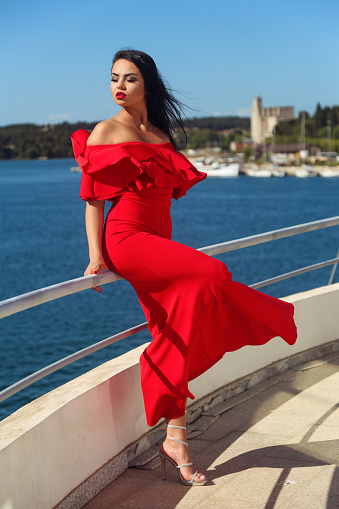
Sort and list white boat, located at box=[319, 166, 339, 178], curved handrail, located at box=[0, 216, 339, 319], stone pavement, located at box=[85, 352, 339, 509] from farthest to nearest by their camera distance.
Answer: white boat, located at box=[319, 166, 339, 178] < stone pavement, located at box=[85, 352, 339, 509] < curved handrail, located at box=[0, 216, 339, 319]

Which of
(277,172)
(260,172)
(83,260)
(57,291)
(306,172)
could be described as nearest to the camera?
(57,291)

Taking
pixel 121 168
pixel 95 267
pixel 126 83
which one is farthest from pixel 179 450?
pixel 126 83

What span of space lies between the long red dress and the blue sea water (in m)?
11.9

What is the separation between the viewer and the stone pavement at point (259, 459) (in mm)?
2467

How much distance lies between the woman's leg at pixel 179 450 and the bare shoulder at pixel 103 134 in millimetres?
1067

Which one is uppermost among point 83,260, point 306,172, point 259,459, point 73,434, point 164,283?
point 164,283

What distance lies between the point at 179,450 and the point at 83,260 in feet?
107

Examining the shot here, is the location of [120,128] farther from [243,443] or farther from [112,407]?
[243,443]

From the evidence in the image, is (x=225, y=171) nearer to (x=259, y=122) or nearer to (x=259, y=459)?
(x=259, y=122)

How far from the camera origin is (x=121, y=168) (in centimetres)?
262

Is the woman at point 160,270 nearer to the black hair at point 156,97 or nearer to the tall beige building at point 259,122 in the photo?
the black hair at point 156,97

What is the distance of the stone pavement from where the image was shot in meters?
2.47

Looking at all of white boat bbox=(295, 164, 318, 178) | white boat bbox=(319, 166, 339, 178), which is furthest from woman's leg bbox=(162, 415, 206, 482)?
white boat bbox=(295, 164, 318, 178)

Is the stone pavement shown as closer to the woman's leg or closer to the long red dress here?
the woman's leg
